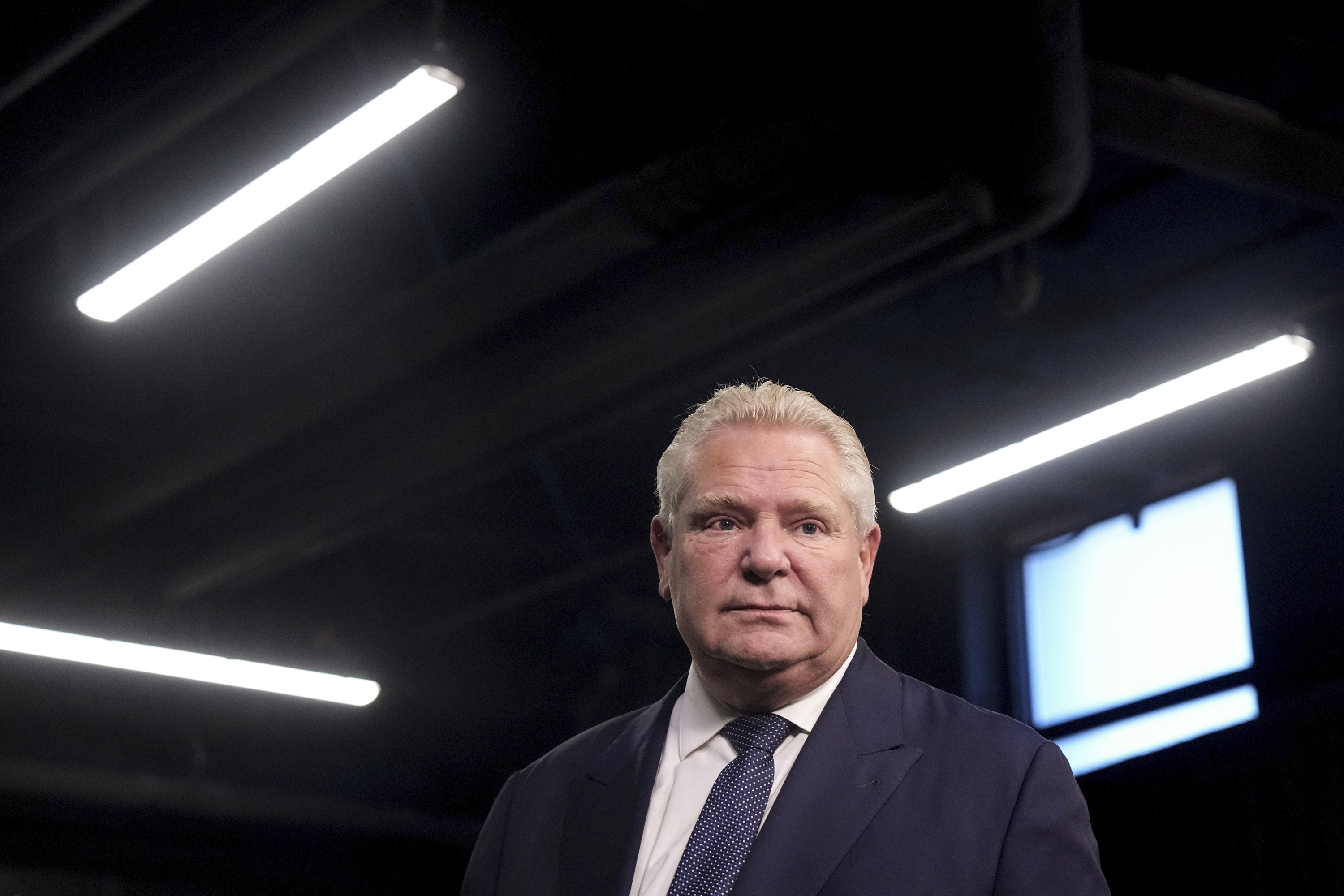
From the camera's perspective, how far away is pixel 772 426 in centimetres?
172

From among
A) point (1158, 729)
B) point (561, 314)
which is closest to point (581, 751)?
point (561, 314)

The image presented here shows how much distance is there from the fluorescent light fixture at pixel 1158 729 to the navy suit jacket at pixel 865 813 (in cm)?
485

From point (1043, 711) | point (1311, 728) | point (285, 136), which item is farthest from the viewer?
point (1043, 711)

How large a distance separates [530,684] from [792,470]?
8183 mm

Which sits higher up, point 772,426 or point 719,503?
point 772,426

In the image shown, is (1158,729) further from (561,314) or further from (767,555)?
(767,555)

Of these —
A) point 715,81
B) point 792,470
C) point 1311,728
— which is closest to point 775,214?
point 715,81

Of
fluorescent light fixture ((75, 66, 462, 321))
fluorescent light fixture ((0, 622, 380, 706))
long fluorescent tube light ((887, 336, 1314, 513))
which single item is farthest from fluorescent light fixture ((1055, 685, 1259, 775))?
fluorescent light fixture ((75, 66, 462, 321))

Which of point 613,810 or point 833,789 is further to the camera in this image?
point 613,810

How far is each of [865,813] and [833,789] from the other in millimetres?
47

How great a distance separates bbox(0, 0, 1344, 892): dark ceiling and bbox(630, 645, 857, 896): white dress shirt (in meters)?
1.91

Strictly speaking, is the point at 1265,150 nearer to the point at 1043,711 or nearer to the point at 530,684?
the point at 1043,711

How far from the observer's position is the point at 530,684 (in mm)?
9625

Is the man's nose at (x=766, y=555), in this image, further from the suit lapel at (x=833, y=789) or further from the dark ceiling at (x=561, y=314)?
the dark ceiling at (x=561, y=314)
